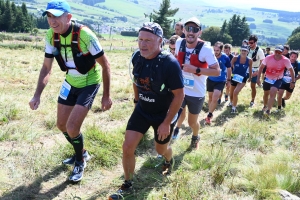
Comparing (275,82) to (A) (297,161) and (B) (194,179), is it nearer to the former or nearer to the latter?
(A) (297,161)

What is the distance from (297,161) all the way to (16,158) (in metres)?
4.86

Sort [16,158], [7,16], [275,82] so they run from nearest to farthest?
[16,158], [275,82], [7,16]

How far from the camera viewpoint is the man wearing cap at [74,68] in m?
3.79

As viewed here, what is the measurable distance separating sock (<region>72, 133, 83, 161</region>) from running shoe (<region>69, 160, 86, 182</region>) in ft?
0.26

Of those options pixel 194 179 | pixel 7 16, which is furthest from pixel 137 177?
pixel 7 16

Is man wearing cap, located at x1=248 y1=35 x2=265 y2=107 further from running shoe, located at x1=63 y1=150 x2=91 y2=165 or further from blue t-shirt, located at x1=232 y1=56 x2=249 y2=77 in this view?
running shoe, located at x1=63 y1=150 x2=91 y2=165

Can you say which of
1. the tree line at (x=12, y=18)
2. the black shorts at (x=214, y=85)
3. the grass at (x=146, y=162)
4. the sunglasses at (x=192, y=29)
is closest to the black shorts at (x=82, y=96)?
the grass at (x=146, y=162)

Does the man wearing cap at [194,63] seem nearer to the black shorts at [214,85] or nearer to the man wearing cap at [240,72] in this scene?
the black shorts at [214,85]

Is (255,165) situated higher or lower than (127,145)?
lower

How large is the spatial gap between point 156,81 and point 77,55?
1.29 m

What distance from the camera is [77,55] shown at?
400 cm

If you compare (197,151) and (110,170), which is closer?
(110,170)

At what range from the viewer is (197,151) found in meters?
5.41

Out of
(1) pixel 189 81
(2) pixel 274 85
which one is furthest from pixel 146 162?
(2) pixel 274 85
